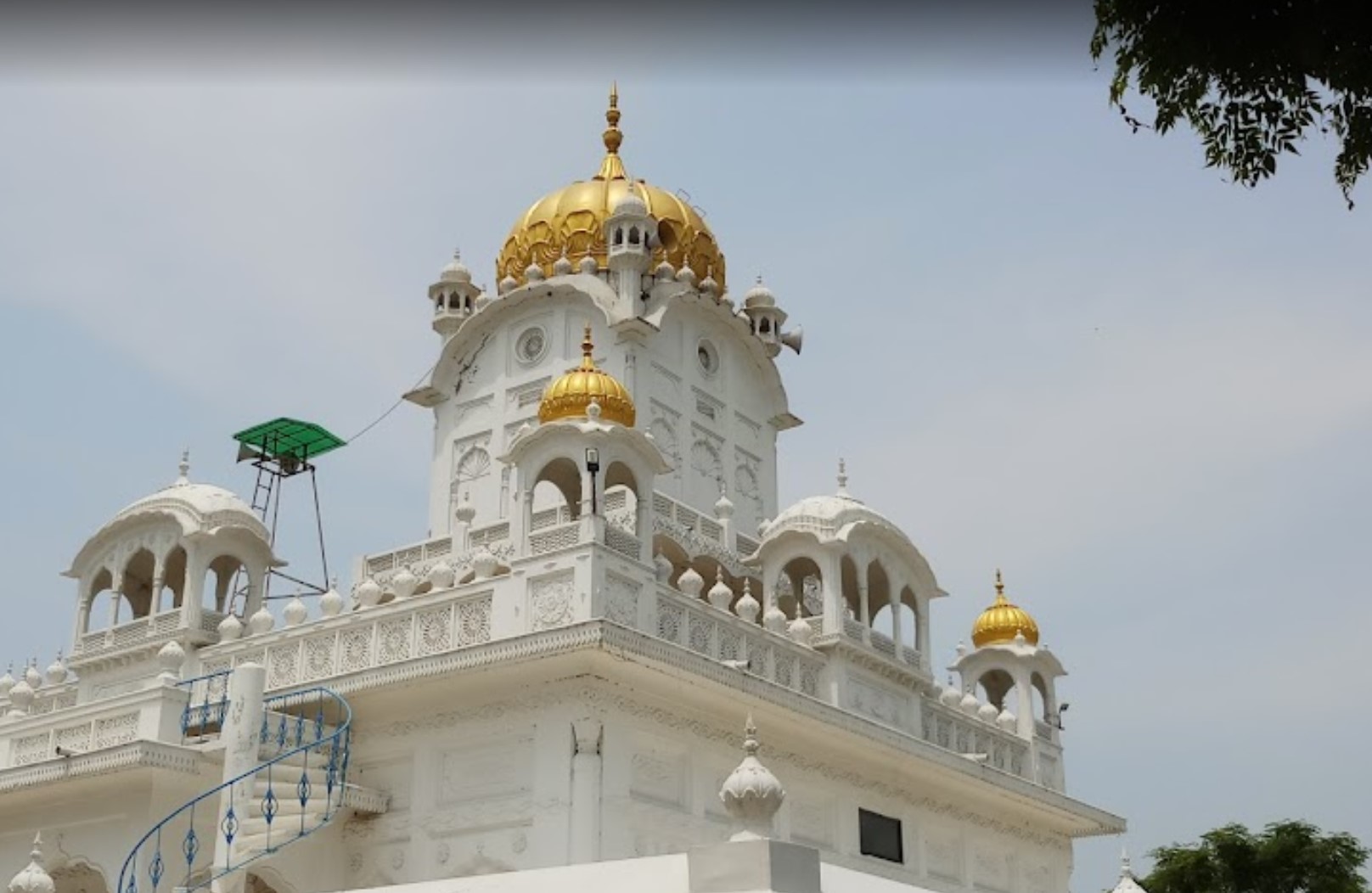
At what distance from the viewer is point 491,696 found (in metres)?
17.7

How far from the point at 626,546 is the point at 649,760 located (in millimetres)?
2342

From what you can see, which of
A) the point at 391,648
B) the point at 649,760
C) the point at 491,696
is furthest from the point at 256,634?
the point at 649,760

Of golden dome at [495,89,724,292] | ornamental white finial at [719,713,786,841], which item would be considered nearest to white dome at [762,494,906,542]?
golden dome at [495,89,724,292]

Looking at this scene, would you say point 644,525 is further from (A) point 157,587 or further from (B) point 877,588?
(A) point 157,587

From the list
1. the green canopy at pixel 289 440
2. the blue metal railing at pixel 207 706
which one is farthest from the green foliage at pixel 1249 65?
the green canopy at pixel 289 440

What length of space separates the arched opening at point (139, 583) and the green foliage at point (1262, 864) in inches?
859

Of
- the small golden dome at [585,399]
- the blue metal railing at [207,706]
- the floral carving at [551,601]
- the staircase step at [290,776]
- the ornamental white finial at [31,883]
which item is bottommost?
the ornamental white finial at [31,883]

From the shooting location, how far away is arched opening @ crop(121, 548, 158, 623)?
2273cm

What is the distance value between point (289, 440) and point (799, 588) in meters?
13.3

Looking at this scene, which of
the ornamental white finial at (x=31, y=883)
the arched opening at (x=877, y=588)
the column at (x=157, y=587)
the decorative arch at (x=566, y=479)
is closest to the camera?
the ornamental white finial at (x=31, y=883)

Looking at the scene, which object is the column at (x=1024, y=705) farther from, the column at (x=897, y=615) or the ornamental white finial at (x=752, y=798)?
the ornamental white finial at (x=752, y=798)

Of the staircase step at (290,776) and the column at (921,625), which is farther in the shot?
the column at (921,625)

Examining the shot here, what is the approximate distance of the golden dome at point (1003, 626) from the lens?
26.0 m

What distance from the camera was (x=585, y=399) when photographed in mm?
19438
